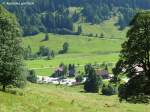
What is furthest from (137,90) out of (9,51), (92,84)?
(92,84)

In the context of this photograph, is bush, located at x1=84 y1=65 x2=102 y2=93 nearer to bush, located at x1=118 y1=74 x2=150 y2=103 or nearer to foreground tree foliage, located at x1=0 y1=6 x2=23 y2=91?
foreground tree foliage, located at x1=0 y1=6 x2=23 y2=91

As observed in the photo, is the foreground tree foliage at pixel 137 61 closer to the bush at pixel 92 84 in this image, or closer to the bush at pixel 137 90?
the bush at pixel 137 90

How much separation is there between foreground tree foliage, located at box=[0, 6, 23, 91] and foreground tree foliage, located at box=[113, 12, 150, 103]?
729 inches

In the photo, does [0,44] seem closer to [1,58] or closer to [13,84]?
[1,58]

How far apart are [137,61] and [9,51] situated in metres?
20.6

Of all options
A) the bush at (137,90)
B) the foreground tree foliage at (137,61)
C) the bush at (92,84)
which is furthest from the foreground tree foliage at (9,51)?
the bush at (92,84)

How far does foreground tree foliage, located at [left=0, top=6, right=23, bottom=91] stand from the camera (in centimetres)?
5397

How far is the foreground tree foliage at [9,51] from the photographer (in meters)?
54.0

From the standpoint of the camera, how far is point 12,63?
54969 mm

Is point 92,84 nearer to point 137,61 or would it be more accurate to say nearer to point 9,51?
point 9,51

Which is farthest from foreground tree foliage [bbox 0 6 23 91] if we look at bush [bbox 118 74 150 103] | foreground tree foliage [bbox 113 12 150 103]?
bush [bbox 118 74 150 103]

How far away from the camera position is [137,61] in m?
39.6

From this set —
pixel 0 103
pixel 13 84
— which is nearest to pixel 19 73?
pixel 13 84

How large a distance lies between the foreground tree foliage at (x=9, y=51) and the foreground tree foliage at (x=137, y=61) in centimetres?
1851
